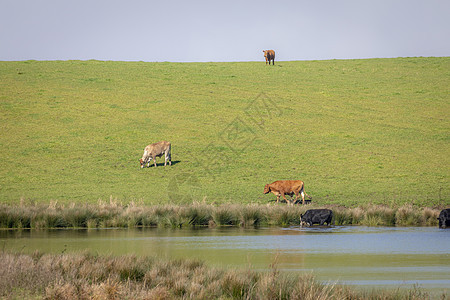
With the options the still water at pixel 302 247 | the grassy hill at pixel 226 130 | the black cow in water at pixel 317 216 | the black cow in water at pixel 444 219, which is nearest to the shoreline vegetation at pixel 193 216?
the black cow in water at pixel 317 216

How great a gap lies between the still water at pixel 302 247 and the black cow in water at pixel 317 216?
80 cm

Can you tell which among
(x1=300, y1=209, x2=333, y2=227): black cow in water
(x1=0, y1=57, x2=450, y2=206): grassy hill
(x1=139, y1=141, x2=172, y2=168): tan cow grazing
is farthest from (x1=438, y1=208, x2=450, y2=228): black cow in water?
(x1=139, y1=141, x2=172, y2=168): tan cow grazing

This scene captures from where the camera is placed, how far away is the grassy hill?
1430 inches

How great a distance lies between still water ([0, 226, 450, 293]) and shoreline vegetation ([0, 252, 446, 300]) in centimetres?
79

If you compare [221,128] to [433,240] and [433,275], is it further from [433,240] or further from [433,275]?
[433,275]

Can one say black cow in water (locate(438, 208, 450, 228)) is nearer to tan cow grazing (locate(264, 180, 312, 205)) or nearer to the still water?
the still water

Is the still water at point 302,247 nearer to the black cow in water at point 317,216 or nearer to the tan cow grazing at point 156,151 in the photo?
the black cow in water at point 317,216

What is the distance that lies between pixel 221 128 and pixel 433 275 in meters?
41.2

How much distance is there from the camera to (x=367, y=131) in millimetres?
53094

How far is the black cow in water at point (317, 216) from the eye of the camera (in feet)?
80.9

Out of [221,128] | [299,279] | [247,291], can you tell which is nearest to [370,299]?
[299,279]

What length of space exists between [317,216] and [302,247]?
740 centimetres

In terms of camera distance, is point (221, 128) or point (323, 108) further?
point (323, 108)

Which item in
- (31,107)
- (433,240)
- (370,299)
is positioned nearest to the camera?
(370,299)
